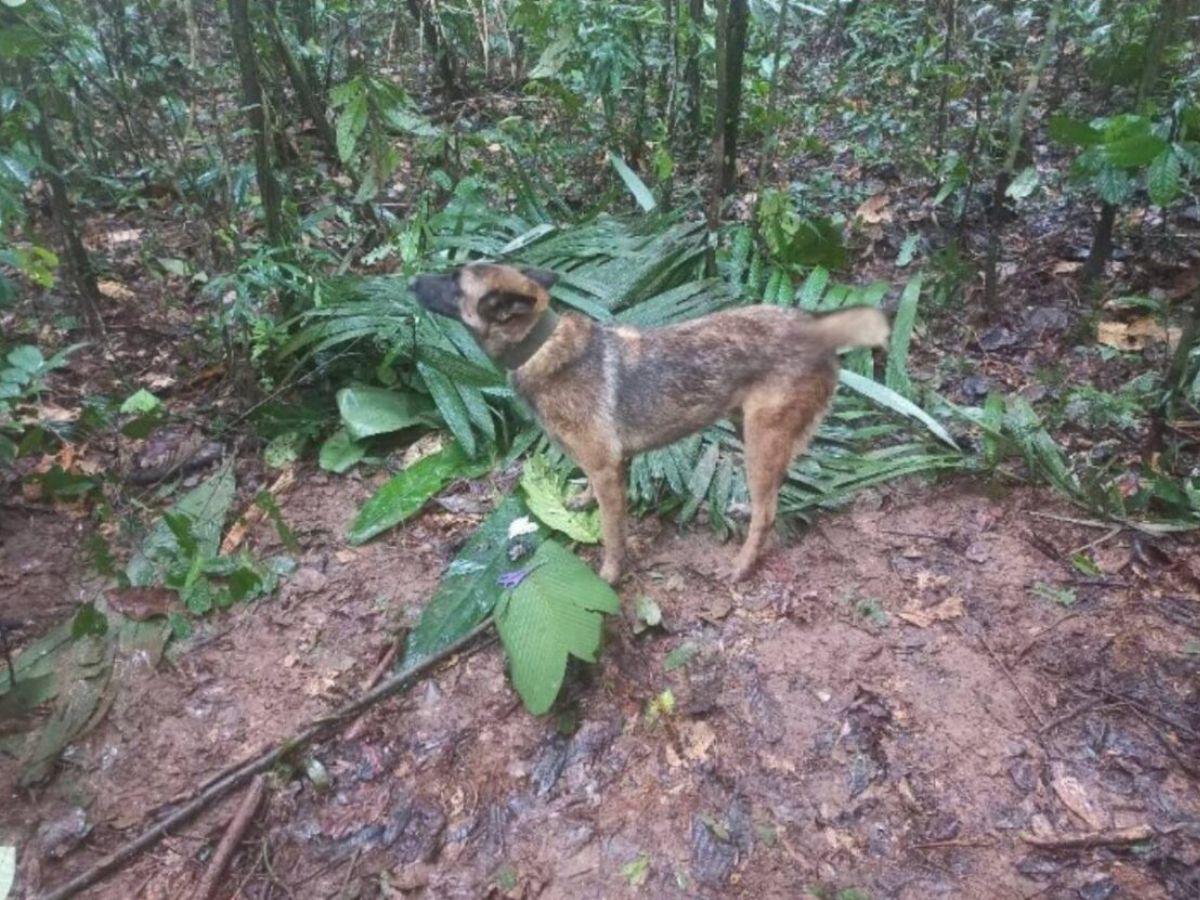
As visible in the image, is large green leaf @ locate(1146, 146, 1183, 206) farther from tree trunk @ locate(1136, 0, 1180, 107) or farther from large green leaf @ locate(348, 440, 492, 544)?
large green leaf @ locate(348, 440, 492, 544)

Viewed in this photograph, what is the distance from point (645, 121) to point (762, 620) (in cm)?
532

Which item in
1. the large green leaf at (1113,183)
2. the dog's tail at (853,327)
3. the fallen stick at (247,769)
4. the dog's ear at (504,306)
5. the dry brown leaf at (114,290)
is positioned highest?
the dog's ear at (504,306)

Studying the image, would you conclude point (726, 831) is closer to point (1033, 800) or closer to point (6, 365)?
point (1033, 800)

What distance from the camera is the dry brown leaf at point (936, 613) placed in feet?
13.1

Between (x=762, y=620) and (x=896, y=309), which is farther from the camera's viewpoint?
(x=896, y=309)

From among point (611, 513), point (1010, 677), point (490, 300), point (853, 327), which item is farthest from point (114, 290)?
point (1010, 677)

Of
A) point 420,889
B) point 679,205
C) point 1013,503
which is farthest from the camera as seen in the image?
point 679,205

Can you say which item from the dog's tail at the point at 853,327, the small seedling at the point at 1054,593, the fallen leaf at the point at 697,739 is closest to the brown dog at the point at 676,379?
the dog's tail at the point at 853,327

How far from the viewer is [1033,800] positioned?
321 centimetres

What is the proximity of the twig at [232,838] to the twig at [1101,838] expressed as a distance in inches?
125

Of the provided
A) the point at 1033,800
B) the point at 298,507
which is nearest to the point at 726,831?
the point at 1033,800

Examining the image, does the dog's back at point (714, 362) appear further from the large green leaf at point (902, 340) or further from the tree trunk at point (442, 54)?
the tree trunk at point (442, 54)

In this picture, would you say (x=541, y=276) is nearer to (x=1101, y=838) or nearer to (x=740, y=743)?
(x=740, y=743)

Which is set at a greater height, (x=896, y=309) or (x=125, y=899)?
(x=896, y=309)
